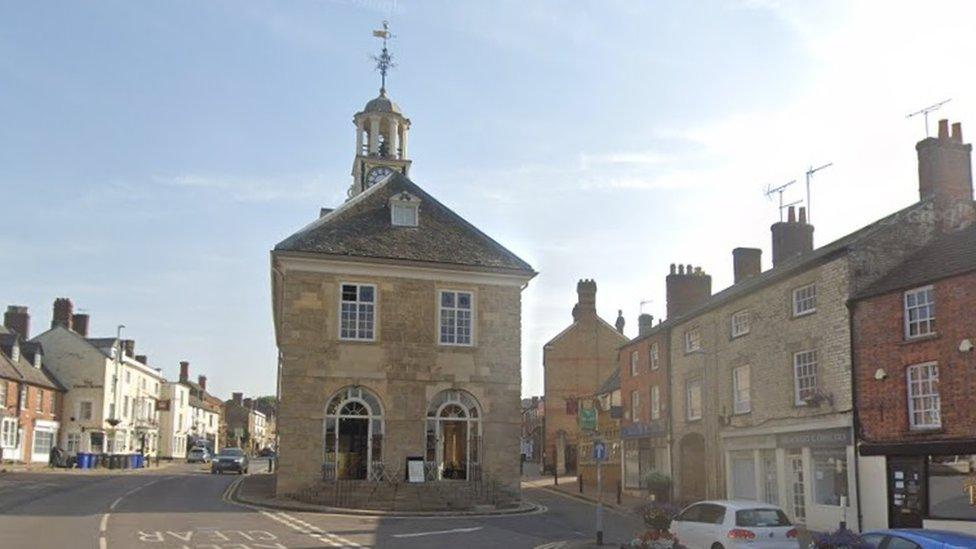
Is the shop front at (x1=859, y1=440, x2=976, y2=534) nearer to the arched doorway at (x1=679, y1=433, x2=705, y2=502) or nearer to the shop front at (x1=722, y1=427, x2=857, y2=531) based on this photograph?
the shop front at (x1=722, y1=427, x2=857, y2=531)

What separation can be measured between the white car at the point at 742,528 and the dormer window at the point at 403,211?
1846cm

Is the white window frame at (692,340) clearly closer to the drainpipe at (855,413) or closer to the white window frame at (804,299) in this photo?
the white window frame at (804,299)

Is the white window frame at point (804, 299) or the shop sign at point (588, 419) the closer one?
the shop sign at point (588, 419)

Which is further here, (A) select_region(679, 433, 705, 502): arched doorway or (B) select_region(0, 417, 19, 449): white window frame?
(B) select_region(0, 417, 19, 449): white window frame

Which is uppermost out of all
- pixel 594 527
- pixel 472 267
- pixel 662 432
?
pixel 472 267

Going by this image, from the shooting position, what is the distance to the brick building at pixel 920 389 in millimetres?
21984

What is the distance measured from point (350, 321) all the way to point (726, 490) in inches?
554

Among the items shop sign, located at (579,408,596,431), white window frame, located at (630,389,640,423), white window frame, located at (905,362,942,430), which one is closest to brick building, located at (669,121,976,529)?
white window frame, located at (905,362,942,430)

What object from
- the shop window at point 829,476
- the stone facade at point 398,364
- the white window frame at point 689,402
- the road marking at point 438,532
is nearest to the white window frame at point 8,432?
the stone facade at point 398,364

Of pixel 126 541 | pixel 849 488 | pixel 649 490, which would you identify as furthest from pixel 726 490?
pixel 126 541

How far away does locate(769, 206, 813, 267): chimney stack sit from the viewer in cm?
3472

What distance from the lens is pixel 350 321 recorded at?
A: 33.1 meters

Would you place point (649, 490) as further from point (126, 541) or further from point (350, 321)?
point (126, 541)

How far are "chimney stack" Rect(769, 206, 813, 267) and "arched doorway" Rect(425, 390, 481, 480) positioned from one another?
12.4 m
